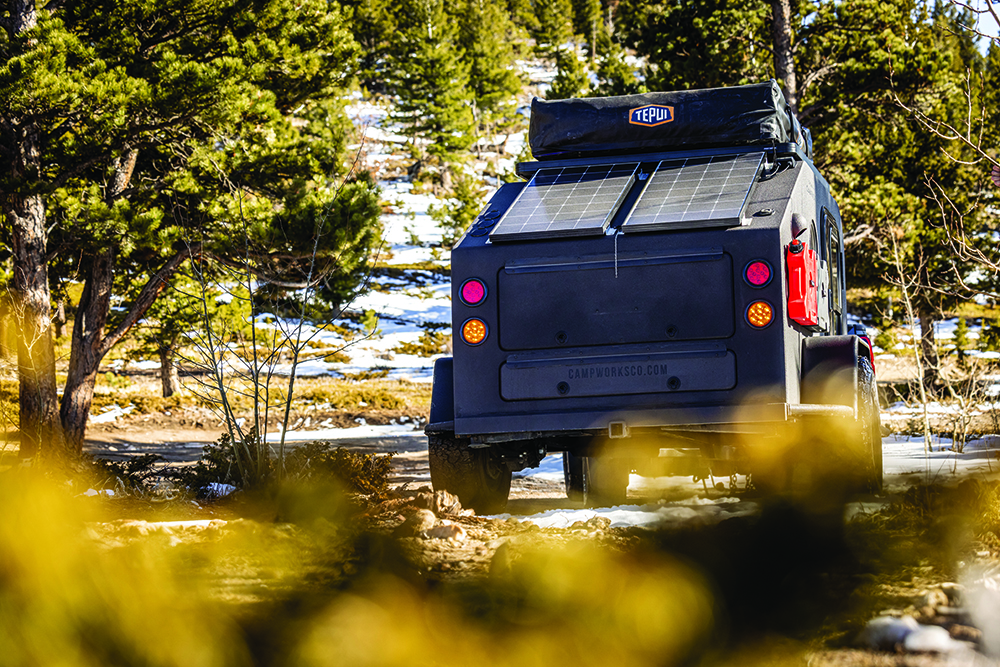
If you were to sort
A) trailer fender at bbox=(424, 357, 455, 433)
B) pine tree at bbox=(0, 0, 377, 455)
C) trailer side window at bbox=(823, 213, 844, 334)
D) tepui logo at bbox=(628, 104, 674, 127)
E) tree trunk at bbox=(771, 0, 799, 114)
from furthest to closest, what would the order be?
tree trunk at bbox=(771, 0, 799, 114) < pine tree at bbox=(0, 0, 377, 455) < trailer side window at bbox=(823, 213, 844, 334) < tepui logo at bbox=(628, 104, 674, 127) < trailer fender at bbox=(424, 357, 455, 433)

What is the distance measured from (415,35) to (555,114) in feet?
181

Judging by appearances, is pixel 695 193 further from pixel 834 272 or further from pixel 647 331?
pixel 834 272

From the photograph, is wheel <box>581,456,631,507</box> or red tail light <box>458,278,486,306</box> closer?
red tail light <box>458,278,486,306</box>

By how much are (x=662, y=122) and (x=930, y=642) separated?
4535mm

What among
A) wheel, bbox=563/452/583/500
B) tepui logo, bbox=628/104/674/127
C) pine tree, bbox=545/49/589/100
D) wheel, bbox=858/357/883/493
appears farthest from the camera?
pine tree, bbox=545/49/589/100

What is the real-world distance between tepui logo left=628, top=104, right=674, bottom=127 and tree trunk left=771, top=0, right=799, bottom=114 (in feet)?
36.1

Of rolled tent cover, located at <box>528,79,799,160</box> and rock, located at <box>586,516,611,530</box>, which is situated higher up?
rolled tent cover, located at <box>528,79,799,160</box>

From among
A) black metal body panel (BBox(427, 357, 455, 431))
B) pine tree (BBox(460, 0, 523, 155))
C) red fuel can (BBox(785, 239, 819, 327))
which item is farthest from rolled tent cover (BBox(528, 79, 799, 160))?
pine tree (BBox(460, 0, 523, 155))

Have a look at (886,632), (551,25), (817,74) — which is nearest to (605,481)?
(886,632)

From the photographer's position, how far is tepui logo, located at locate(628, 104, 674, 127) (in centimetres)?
678

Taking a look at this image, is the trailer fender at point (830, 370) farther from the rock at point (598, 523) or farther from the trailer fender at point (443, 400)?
the trailer fender at point (443, 400)

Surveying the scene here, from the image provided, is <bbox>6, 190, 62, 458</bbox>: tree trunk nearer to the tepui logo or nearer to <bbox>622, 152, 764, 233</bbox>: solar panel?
the tepui logo

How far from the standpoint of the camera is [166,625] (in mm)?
2994

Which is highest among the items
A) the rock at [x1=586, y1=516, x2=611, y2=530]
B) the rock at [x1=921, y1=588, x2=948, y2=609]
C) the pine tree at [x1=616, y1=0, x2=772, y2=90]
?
the pine tree at [x1=616, y1=0, x2=772, y2=90]
